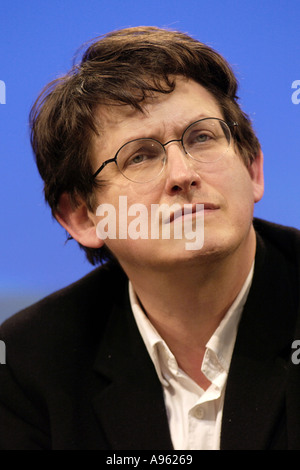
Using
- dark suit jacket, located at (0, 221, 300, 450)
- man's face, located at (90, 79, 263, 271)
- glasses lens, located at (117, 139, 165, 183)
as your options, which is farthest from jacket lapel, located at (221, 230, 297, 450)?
glasses lens, located at (117, 139, 165, 183)

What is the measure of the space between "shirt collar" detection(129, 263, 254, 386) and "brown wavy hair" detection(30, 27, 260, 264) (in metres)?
0.41

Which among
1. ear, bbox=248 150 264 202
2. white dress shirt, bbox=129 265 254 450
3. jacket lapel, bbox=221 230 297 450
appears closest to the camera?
jacket lapel, bbox=221 230 297 450

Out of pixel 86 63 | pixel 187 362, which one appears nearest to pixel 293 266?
pixel 187 362

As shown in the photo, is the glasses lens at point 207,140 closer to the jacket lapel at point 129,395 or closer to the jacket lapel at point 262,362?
the jacket lapel at point 262,362

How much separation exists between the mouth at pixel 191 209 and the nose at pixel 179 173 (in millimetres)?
46

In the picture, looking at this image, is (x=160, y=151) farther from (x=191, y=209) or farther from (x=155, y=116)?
(x=191, y=209)

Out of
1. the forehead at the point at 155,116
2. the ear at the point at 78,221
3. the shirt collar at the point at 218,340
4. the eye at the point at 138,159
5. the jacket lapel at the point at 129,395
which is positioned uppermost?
the forehead at the point at 155,116

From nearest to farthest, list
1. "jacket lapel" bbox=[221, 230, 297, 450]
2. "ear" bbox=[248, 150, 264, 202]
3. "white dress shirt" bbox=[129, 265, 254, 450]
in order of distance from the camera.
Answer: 1. "jacket lapel" bbox=[221, 230, 297, 450]
2. "white dress shirt" bbox=[129, 265, 254, 450]
3. "ear" bbox=[248, 150, 264, 202]

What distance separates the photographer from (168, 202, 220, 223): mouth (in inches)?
70.7

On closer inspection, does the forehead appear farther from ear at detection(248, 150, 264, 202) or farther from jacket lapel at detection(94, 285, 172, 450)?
jacket lapel at detection(94, 285, 172, 450)

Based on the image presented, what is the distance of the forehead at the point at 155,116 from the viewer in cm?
191

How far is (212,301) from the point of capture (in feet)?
6.47

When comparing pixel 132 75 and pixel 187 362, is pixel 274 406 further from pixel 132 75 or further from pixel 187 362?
pixel 132 75

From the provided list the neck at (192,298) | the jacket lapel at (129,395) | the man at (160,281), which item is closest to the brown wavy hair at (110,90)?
the man at (160,281)
